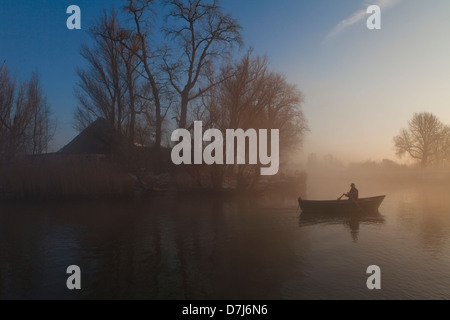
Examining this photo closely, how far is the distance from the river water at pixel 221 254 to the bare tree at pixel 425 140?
46.9 m

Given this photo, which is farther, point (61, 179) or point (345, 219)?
point (61, 179)

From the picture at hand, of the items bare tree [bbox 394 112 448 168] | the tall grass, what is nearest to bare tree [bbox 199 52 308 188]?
the tall grass

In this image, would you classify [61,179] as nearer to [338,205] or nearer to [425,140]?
[338,205]

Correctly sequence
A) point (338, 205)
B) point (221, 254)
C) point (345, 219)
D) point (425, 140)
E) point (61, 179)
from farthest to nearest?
point (425, 140), point (61, 179), point (338, 205), point (345, 219), point (221, 254)

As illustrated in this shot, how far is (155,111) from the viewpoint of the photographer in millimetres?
30391

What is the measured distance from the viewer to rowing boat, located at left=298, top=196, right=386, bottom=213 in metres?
17.5

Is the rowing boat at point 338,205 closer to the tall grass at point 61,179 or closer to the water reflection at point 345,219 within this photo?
the water reflection at point 345,219

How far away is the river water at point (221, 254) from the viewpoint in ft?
24.8

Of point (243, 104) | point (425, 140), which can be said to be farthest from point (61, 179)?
point (425, 140)

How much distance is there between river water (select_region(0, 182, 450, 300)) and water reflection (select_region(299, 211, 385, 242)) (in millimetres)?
110

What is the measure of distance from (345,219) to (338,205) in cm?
95

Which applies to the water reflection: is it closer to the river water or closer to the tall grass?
the river water

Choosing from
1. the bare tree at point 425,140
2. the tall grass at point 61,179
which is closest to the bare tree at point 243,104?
the tall grass at point 61,179

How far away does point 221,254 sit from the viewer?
10422mm
